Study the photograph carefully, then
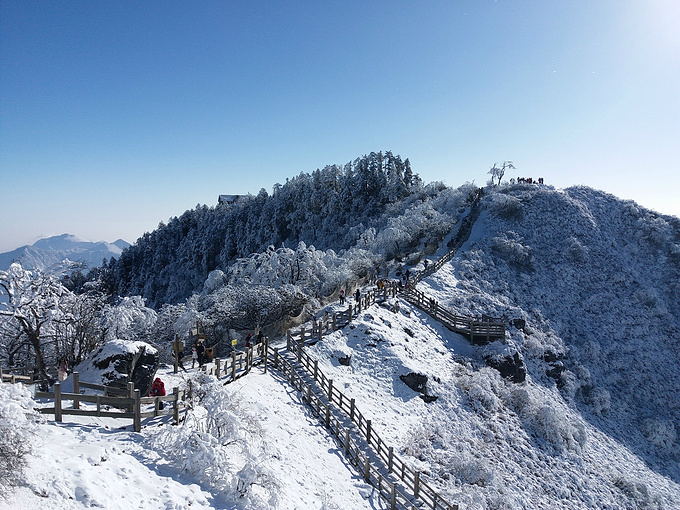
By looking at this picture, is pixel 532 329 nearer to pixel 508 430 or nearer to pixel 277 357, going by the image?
pixel 508 430

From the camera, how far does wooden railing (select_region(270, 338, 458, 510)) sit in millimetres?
14016

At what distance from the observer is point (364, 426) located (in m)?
17.0

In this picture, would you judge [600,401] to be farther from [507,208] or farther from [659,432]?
[507,208]

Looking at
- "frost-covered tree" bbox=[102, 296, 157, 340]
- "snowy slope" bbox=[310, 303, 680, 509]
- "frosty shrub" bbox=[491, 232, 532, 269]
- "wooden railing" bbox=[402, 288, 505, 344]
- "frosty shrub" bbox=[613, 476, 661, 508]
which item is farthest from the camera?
"frosty shrub" bbox=[491, 232, 532, 269]

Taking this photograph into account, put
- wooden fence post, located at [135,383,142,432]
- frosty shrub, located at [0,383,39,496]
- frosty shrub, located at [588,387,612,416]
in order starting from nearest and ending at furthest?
frosty shrub, located at [0,383,39,496]
wooden fence post, located at [135,383,142,432]
frosty shrub, located at [588,387,612,416]

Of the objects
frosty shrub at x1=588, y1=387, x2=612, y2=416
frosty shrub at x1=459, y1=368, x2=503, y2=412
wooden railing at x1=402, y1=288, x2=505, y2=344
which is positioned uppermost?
wooden railing at x1=402, y1=288, x2=505, y2=344

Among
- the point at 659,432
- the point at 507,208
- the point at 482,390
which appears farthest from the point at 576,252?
the point at 482,390

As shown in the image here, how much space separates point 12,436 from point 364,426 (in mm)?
12788

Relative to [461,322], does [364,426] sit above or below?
below

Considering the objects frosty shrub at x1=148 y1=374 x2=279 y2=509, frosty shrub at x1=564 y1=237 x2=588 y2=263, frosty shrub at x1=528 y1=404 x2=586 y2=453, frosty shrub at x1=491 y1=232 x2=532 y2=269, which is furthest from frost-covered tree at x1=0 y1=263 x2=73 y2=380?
frosty shrub at x1=564 y1=237 x2=588 y2=263

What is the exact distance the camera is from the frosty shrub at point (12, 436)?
694 cm

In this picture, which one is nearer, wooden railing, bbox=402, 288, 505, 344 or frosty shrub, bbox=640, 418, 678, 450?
frosty shrub, bbox=640, 418, 678, 450

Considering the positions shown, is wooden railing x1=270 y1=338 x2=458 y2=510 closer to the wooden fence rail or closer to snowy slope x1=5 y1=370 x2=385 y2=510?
the wooden fence rail

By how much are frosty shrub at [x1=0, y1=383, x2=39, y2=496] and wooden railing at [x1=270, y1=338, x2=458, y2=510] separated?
36.2ft
